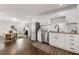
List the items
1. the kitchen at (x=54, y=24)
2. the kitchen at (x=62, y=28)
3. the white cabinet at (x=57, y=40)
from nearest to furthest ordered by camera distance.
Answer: the kitchen at (x=62, y=28)
the kitchen at (x=54, y=24)
the white cabinet at (x=57, y=40)

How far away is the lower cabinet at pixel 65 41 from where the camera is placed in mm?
3391

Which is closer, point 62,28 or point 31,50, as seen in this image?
point 31,50

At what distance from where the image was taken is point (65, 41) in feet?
12.6

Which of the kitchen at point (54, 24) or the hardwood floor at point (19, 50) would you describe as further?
the kitchen at point (54, 24)

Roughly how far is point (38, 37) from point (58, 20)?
6.87ft

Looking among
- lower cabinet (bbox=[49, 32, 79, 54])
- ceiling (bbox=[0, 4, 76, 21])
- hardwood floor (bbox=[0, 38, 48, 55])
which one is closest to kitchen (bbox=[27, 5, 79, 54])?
lower cabinet (bbox=[49, 32, 79, 54])

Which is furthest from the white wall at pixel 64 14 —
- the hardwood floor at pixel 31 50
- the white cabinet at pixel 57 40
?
the hardwood floor at pixel 31 50

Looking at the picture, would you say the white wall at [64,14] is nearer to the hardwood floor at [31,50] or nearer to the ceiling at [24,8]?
the ceiling at [24,8]

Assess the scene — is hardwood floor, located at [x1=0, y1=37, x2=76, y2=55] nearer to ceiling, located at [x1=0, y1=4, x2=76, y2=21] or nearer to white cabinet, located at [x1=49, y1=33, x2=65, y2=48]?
white cabinet, located at [x1=49, y1=33, x2=65, y2=48]

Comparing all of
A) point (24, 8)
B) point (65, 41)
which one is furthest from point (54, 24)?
point (24, 8)

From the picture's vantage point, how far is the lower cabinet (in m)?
3.39

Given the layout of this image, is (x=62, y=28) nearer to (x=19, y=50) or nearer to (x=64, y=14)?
(x=64, y=14)
